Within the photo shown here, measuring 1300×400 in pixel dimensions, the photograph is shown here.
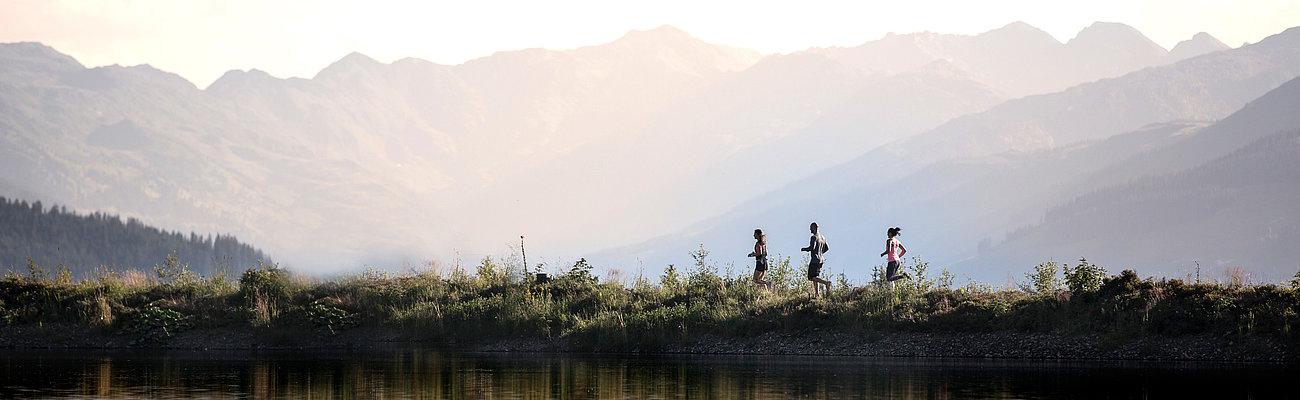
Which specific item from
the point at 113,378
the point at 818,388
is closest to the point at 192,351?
the point at 113,378

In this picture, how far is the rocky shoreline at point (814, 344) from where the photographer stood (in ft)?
125

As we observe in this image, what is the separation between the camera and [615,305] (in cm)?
4591

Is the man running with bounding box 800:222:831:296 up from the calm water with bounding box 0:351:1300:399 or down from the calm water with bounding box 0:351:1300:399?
up

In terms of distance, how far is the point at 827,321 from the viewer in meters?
42.8

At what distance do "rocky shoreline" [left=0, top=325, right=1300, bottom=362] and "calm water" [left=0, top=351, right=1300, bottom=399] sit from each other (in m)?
0.92

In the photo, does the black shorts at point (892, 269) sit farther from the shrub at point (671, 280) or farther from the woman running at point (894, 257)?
the shrub at point (671, 280)

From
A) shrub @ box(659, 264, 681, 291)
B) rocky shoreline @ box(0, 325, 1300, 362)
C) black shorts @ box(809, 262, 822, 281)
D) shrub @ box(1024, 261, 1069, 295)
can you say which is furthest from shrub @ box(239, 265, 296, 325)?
shrub @ box(1024, 261, 1069, 295)

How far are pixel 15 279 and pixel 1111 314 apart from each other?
3432 centimetres

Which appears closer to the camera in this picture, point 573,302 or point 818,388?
point 818,388

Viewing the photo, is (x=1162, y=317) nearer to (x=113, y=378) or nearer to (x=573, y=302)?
(x=573, y=302)

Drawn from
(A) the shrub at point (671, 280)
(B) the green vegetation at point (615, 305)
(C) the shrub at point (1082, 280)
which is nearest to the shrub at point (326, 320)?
(B) the green vegetation at point (615, 305)

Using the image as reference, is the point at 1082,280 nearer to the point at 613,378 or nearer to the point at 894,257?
the point at 894,257

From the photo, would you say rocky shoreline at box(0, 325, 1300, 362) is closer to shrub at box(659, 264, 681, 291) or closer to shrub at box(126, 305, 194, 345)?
shrub at box(126, 305, 194, 345)

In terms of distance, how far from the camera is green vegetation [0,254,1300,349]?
39219 millimetres
